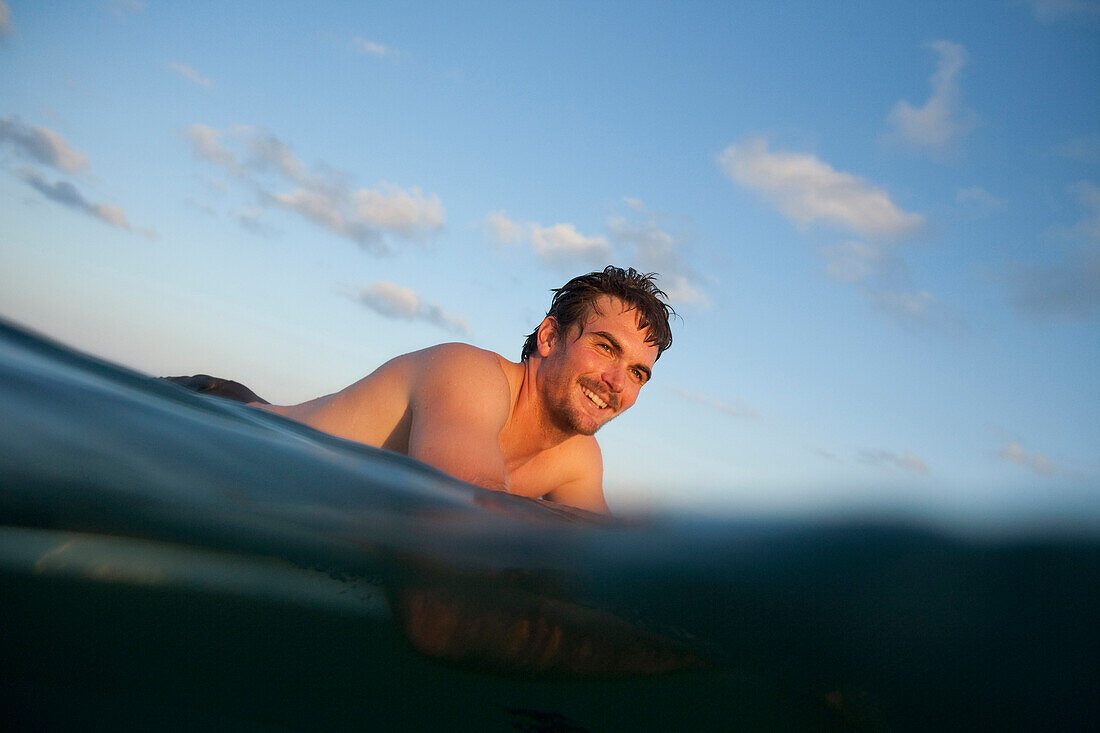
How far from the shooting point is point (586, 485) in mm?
5188

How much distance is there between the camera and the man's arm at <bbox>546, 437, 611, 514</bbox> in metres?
5.07

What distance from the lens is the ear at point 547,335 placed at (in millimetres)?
4766

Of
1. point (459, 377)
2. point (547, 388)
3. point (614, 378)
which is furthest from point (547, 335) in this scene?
point (459, 377)

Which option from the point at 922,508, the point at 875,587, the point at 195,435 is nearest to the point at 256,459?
the point at 195,435

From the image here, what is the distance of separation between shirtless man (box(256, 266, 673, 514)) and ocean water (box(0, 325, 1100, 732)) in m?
2.16

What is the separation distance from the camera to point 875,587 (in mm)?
1337

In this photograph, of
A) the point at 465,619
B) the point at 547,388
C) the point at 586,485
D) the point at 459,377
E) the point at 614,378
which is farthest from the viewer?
the point at 586,485

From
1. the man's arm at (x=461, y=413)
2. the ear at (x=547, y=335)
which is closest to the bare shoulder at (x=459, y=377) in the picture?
the man's arm at (x=461, y=413)

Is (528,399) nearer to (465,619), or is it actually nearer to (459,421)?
(459,421)

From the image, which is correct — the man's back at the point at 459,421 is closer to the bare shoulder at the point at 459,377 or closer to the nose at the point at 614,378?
the bare shoulder at the point at 459,377

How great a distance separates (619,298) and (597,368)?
21.3 inches

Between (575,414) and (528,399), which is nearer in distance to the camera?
(575,414)

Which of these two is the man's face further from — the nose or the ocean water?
the ocean water

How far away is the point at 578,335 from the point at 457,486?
2576 millimetres
